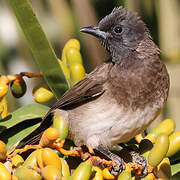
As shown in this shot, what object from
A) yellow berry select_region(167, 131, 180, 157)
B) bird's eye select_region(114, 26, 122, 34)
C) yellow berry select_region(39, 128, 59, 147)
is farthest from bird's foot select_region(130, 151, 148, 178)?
bird's eye select_region(114, 26, 122, 34)

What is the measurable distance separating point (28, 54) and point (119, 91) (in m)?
1.11

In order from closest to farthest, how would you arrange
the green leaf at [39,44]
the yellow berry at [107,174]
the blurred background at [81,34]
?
the yellow berry at [107,174] < the green leaf at [39,44] < the blurred background at [81,34]

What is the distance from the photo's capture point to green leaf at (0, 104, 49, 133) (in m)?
2.47

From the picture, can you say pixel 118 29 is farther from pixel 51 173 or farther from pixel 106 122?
pixel 51 173

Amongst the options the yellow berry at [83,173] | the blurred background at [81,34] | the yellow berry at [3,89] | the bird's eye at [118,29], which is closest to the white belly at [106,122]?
the blurred background at [81,34]

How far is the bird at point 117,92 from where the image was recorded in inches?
114

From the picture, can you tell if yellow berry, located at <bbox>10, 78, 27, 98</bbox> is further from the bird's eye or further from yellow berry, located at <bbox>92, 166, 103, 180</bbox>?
the bird's eye

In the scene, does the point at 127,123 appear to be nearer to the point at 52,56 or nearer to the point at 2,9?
the point at 52,56

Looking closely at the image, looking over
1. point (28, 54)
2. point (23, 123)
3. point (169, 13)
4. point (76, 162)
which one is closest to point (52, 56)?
point (23, 123)

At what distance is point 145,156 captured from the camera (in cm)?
246

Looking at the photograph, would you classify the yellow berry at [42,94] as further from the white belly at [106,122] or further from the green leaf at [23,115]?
the white belly at [106,122]

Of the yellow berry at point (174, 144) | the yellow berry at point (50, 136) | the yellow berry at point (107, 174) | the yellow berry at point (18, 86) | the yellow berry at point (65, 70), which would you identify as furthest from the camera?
the yellow berry at point (65, 70)

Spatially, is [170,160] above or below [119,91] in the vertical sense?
below

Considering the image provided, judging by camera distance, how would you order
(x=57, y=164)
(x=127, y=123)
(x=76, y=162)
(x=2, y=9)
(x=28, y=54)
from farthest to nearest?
(x=2, y=9), (x=28, y=54), (x=127, y=123), (x=76, y=162), (x=57, y=164)
